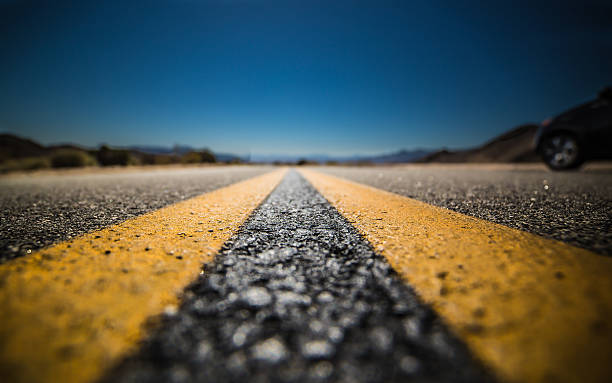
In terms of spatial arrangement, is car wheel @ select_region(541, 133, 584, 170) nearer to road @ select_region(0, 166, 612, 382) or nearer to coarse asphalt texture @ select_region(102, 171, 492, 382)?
road @ select_region(0, 166, 612, 382)

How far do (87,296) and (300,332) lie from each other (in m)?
0.59

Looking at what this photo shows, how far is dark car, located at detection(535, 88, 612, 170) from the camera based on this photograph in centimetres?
530

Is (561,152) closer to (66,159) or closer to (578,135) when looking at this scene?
(578,135)

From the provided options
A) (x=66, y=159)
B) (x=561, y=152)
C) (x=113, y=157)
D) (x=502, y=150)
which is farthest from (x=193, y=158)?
(x=502, y=150)

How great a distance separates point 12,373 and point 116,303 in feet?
0.69

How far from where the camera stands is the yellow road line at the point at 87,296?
1.61ft

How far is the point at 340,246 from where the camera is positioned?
1156 millimetres

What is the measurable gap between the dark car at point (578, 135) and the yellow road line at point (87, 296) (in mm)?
7714

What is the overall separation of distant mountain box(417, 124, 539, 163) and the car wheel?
192 feet

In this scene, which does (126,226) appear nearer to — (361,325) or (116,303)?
(116,303)

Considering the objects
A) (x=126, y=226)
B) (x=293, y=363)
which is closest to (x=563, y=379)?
(x=293, y=363)

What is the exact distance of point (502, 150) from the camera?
60.7m

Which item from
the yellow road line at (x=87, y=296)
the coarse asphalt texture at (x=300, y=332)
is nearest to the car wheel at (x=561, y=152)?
the coarse asphalt texture at (x=300, y=332)

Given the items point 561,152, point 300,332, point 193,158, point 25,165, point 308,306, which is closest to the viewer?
point 300,332
